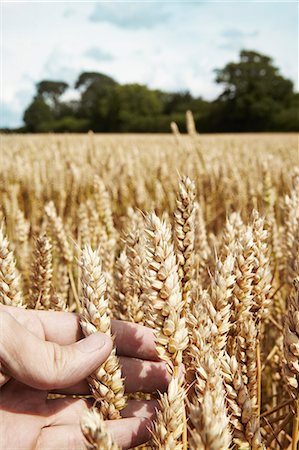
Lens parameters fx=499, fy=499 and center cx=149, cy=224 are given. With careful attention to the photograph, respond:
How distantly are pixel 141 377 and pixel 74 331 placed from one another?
0.20 m

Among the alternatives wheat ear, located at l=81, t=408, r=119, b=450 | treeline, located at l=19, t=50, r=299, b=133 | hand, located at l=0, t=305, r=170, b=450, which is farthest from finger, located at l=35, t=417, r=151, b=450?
treeline, located at l=19, t=50, r=299, b=133

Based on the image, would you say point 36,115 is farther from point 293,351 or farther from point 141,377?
point 293,351

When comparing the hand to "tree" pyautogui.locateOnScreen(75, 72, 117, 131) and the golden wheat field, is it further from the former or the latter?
"tree" pyautogui.locateOnScreen(75, 72, 117, 131)

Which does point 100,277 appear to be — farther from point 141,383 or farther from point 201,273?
point 201,273

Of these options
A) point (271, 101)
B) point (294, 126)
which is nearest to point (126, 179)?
point (294, 126)

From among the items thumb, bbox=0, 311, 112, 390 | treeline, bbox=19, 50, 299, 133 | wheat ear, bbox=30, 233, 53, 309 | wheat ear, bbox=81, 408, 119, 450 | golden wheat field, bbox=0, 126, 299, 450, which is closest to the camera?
→ wheat ear, bbox=81, 408, 119, 450

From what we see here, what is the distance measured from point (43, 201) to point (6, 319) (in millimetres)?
2986

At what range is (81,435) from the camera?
3.43 ft

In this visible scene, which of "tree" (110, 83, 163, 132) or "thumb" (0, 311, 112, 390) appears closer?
"thumb" (0, 311, 112, 390)

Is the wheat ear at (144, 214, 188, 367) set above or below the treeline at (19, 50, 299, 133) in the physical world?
below

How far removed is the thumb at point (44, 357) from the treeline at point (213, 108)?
45.2 meters

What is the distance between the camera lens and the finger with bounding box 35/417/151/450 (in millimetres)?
996

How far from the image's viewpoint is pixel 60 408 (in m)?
1.14

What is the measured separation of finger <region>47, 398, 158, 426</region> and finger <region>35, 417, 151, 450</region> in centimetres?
4
